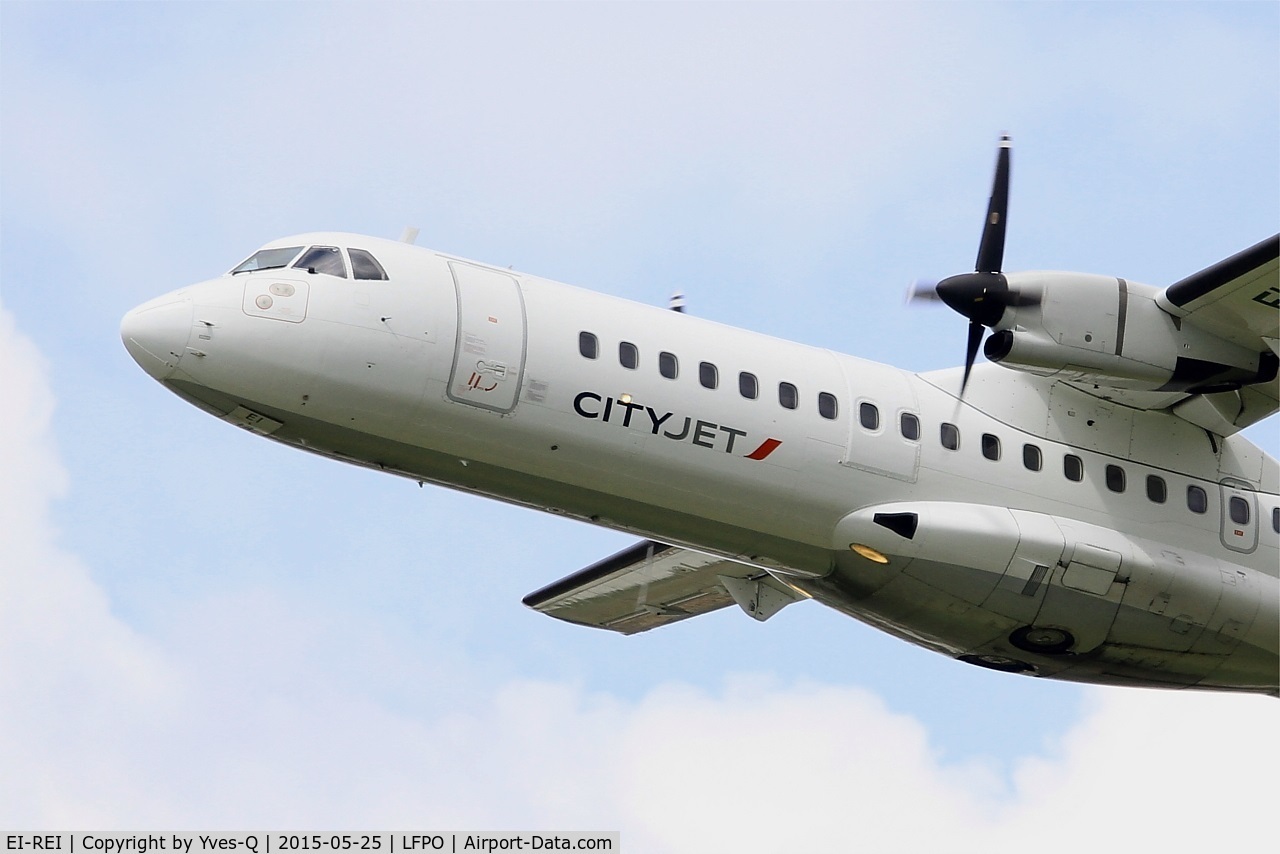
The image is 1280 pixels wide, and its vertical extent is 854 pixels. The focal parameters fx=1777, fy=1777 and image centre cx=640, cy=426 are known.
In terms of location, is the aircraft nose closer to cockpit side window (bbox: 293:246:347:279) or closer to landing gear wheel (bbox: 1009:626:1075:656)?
cockpit side window (bbox: 293:246:347:279)

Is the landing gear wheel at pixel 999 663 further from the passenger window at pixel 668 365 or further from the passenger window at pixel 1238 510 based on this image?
the passenger window at pixel 668 365

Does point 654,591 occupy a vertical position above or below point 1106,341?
below

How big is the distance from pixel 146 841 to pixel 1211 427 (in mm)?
12599

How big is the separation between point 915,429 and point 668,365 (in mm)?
2953

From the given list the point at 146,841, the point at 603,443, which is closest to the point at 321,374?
the point at 603,443

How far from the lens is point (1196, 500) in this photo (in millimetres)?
20125

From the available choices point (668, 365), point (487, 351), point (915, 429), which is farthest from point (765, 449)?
point (487, 351)

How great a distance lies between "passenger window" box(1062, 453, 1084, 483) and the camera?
19641mm

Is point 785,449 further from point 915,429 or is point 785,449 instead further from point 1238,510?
point 1238,510

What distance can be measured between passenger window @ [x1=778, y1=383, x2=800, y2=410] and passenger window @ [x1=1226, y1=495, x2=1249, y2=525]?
18.2ft

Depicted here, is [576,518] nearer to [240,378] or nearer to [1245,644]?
[240,378]

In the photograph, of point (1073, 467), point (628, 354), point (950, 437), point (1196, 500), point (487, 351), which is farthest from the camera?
point (1196, 500)

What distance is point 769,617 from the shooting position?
22.2m

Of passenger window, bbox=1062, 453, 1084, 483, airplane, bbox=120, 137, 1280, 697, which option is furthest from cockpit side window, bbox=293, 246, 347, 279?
passenger window, bbox=1062, 453, 1084, 483
